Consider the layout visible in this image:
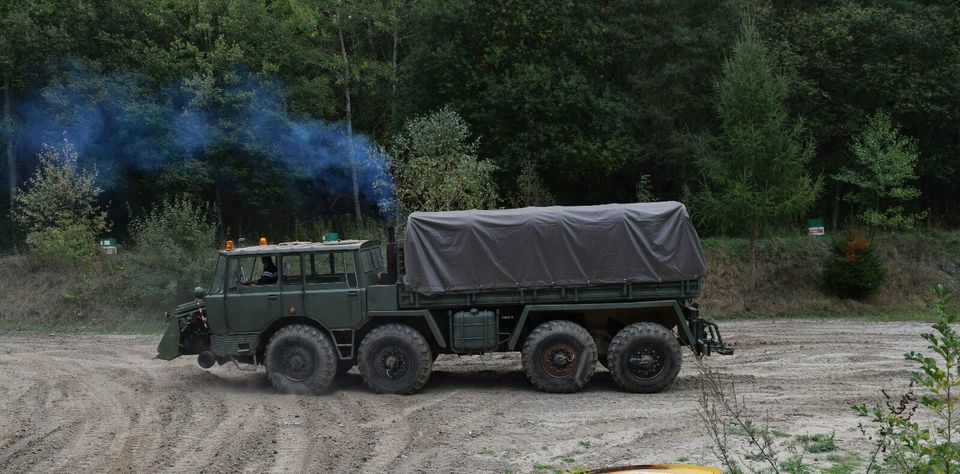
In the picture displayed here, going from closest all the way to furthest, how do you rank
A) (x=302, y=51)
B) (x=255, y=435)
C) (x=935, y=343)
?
(x=935, y=343)
(x=255, y=435)
(x=302, y=51)

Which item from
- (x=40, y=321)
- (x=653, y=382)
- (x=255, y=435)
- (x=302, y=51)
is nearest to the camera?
(x=255, y=435)

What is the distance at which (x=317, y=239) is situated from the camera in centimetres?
3002

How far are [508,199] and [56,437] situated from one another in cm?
1885

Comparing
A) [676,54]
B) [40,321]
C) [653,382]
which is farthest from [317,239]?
[653,382]

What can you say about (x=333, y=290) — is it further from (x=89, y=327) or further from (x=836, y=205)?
(x=836, y=205)

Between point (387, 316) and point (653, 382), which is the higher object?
point (387, 316)

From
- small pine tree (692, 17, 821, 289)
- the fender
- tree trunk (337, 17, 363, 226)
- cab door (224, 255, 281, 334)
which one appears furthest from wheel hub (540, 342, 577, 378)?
tree trunk (337, 17, 363, 226)

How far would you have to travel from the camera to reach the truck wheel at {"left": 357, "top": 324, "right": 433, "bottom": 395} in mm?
13477

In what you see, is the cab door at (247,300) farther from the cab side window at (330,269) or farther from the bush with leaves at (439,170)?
the bush with leaves at (439,170)

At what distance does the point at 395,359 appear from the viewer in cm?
1352

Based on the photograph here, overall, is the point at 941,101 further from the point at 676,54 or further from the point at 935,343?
the point at 935,343

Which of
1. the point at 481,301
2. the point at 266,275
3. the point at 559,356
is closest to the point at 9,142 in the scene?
the point at 266,275

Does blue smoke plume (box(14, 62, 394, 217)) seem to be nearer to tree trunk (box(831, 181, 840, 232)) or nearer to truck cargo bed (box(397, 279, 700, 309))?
truck cargo bed (box(397, 279, 700, 309))

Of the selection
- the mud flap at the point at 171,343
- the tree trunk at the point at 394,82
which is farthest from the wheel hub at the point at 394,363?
the tree trunk at the point at 394,82
